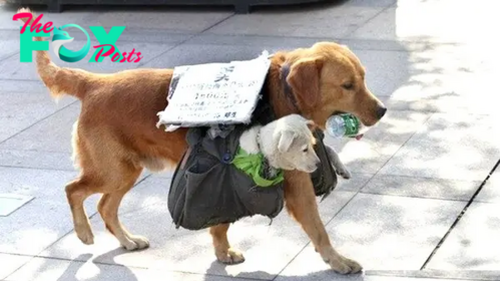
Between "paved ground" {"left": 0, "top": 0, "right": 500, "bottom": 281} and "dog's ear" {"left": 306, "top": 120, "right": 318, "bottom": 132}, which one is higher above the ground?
"dog's ear" {"left": 306, "top": 120, "right": 318, "bottom": 132}

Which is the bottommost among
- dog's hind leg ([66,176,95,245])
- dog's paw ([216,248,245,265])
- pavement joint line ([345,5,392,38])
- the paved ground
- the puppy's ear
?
pavement joint line ([345,5,392,38])

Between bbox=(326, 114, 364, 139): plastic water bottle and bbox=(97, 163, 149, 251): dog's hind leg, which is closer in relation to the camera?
bbox=(326, 114, 364, 139): plastic water bottle

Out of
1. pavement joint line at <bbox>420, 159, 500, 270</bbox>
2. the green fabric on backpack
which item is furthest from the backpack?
pavement joint line at <bbox>420, 159, 500, 270</bbox>

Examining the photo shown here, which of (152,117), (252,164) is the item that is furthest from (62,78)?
(252,164)

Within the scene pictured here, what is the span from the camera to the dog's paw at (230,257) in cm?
583

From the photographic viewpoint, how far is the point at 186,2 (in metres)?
11.8

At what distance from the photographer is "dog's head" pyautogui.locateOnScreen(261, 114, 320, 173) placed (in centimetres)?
513

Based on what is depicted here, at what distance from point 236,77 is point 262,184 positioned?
25.1 inches

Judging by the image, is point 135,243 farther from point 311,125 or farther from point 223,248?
point 311,125

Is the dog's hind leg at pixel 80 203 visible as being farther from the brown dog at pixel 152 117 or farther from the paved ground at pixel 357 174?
the paved ground at pixel 357 174

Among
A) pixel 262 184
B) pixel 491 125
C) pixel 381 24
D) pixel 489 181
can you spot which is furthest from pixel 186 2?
pixel 262 184

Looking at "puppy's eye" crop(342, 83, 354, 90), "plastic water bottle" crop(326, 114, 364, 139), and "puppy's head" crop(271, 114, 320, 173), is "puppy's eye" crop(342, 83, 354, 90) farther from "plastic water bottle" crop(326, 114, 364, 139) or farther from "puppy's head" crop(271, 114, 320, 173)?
"puppy's head" crop(271, 114, 320, 173)

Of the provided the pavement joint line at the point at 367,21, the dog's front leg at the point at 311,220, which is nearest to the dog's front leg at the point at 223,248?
the dog's front leg at the point at 311,220

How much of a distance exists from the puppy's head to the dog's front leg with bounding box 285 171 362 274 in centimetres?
27
